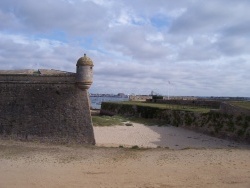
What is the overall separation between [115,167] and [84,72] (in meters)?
6.47

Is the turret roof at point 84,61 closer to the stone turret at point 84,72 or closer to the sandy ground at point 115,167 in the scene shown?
the stone turret at point 84,72

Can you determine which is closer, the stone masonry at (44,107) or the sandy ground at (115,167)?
the sandy ground at (115,167)

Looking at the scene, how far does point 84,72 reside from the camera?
17953mm

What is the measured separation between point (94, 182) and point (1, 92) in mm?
9818

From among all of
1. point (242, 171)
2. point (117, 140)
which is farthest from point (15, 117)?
point (242, 171)

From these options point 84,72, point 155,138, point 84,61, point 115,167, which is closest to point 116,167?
point 115,167

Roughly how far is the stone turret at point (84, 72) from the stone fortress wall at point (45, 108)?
36 centimetres

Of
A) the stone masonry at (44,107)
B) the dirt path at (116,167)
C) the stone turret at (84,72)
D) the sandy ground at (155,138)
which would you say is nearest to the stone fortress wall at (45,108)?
the stone masonry at (44,107)

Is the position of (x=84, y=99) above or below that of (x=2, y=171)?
above

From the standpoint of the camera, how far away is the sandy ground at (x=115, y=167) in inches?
435

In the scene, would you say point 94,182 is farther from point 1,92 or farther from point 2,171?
point 1,92

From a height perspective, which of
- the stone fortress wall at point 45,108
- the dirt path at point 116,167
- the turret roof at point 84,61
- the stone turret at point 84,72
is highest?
the turret roof at point 84,61

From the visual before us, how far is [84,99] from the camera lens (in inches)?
720

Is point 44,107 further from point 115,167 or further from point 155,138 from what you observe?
point 155,138
